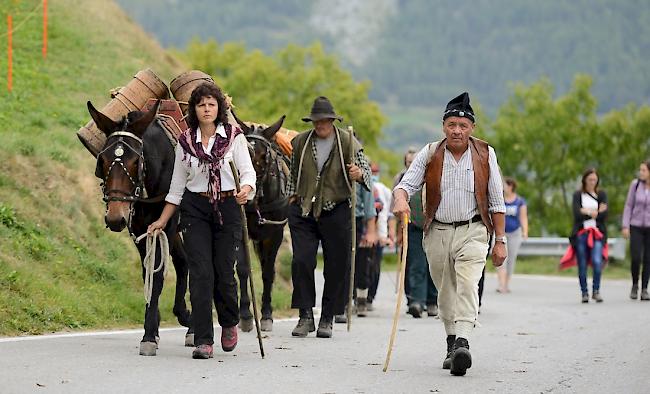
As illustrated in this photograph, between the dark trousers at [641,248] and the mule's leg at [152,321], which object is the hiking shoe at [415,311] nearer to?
the dark trousers at [641,248]

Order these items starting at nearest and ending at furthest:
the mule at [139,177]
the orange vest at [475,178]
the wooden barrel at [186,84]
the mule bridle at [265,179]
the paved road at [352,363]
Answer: the paved road at [352,363], the orange vest at [475,178], the mule at [139,177], the wooden barrel at [186,84], the mule bridle at [265,179]

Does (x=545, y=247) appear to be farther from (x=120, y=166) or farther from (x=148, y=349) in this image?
(x=148, y=349)

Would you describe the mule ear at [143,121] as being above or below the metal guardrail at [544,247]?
above

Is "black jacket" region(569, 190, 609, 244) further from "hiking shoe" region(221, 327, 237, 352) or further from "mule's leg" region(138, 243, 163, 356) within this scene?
"mule's leg" region(138, 243, 163, 356)

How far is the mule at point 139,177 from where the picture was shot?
12.0 m

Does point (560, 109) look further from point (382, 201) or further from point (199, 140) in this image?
point (199, 140)

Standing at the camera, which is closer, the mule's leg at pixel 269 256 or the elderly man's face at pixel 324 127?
the elderly man's face at pixel 324 127

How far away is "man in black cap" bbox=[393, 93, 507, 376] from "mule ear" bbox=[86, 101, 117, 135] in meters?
2.74

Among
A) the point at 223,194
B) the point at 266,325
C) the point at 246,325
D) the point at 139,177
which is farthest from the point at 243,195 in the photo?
the point at 266,325

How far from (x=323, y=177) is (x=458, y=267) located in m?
3.41

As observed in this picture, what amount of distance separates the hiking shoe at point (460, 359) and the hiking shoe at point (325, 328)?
3.42 metres

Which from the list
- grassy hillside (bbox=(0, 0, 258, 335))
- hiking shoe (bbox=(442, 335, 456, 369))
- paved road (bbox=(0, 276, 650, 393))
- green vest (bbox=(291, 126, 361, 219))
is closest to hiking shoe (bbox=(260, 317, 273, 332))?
paved road (bbox=(0, 276, 650, 393))

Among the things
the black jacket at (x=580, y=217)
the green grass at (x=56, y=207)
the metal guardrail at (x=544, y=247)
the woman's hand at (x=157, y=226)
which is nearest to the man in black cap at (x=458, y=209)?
the woman's hand at (x=157, y=226)

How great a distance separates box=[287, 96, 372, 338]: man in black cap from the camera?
14.4 metres
